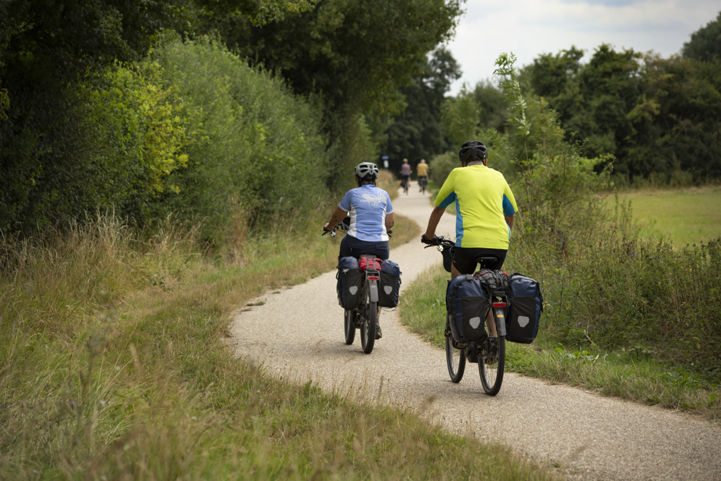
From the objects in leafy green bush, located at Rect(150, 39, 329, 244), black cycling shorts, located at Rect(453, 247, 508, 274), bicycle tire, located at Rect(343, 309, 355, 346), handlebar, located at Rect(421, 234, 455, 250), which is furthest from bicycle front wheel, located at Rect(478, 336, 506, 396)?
leafy green bush, located at Rect(150, 39, 329, 244)

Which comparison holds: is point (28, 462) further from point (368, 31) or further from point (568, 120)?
point (568, 120)

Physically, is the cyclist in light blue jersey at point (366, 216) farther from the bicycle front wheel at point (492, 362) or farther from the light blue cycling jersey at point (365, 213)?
the bicycle front wheel at point (492, 362)

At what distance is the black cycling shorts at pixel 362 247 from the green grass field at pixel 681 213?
28.7 ft

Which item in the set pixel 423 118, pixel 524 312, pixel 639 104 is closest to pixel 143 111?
pixel 524 312

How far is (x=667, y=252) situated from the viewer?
9.35 m

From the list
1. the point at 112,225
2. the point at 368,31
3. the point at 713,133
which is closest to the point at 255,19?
the point at 112,225

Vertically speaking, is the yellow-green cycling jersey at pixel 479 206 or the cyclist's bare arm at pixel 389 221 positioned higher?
the yellow-green cycling jersey at pixel 479 206

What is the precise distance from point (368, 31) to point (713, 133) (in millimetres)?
19743

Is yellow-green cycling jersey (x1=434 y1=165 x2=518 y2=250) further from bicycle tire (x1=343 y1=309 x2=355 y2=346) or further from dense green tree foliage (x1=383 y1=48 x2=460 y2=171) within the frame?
dense green tree foliage (x1=383 y1=48 x2=460 y2=171)

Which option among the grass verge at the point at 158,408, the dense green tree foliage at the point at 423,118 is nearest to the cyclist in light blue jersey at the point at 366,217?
the grass verge at the point at 158,408

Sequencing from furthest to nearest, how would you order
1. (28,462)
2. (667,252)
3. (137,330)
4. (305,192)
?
(305,192) → (667,252) → (137,330) → (28,462)

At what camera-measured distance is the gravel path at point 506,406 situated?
480 cm

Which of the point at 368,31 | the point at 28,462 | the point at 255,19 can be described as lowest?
the point at 28,462

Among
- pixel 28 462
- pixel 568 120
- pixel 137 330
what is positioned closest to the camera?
pixel 28 462
